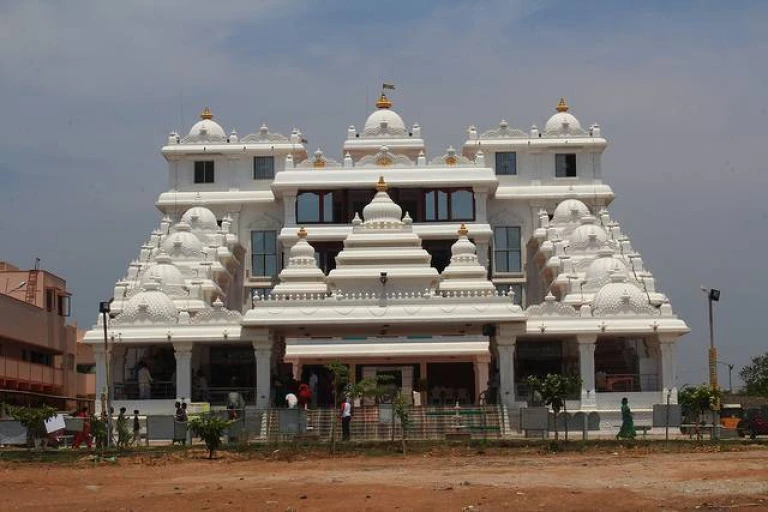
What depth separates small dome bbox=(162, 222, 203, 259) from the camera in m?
65.1

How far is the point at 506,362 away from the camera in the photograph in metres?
57.6

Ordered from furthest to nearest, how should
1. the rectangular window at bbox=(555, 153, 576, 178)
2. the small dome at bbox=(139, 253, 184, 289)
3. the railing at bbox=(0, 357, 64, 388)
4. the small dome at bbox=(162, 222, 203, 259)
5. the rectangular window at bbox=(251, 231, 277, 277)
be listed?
the rectangular window at bbox=(555, 153, 576, 178)
the rectangular window at bbox=(251, 231, 277, 277)
the small dome at bbox=(162, 222, 203, 259)
the railing at bbox=(0, 357, 64, 388)
the small dome at bbox=(139, 253, 184, 289)

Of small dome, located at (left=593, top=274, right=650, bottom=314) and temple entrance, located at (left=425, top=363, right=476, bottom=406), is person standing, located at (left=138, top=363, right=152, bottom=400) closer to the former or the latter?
temple entrance, located at (left=425, top=363, right=476, bottom=406)

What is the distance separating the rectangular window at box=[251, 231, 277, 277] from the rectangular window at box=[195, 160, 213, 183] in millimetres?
3957

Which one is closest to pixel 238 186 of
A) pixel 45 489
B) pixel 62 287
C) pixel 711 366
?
pixel 62 287

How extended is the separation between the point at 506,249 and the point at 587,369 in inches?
476

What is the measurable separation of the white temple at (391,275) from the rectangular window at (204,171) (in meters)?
0.10

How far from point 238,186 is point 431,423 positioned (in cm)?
2343

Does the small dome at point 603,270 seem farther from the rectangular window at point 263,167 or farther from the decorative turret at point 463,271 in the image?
the rectangular window at point 263,167

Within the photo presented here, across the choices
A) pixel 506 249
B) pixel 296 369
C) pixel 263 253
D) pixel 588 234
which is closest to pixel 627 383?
pixel 588 234

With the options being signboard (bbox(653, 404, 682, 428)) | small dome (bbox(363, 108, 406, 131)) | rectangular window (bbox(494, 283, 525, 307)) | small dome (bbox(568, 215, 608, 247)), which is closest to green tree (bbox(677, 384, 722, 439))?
signboard (bbox(653, 404, 682, 428))

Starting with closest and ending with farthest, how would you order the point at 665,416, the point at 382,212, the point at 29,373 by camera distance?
the point at 665,416 → the point at 382,212 → the point at 29,373

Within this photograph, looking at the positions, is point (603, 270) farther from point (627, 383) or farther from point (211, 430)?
point (211, 430)

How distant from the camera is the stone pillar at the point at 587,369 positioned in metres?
57.5
